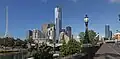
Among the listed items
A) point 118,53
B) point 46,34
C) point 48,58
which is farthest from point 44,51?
point 46,34

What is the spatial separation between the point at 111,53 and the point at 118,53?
0.40 meters

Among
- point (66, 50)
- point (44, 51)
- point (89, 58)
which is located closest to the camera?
point (89, 58)

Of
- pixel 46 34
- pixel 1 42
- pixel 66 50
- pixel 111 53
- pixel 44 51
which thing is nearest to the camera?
pixel 111 53

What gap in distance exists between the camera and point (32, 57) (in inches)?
550

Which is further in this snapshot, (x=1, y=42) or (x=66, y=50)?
(x=1, y=42)

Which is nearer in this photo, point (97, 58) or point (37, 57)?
point (97, 58)

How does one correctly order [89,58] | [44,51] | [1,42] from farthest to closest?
[1,42] → [44,51] → [89,58]

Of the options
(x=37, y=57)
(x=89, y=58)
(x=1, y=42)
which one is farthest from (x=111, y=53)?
(x=1, y=42)

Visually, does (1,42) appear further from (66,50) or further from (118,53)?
(118,53)

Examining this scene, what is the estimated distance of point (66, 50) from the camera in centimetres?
3534

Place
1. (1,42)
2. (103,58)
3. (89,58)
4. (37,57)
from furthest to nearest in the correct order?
(1,42), (37,57), (89,58), (103,58)

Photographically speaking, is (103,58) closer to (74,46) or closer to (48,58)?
(48,58)

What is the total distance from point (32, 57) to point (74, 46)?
23328mm

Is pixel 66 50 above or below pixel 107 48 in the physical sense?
below
